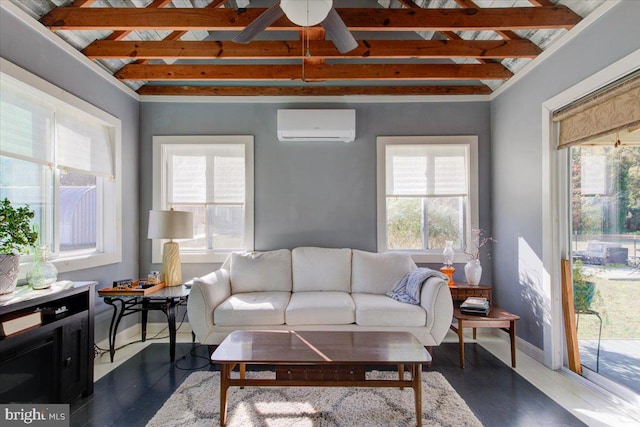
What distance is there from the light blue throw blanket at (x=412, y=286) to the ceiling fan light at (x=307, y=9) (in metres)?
2.33

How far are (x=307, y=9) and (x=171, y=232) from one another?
2.45 m

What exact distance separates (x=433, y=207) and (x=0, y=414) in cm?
408

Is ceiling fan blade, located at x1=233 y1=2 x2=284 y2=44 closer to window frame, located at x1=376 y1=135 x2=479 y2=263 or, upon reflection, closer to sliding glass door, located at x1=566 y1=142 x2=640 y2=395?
window frame, located at x1=376 y1=135 x2=479 y2=263

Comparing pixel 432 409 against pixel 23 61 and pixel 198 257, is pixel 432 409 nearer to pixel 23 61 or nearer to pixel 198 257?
pixel 198 257

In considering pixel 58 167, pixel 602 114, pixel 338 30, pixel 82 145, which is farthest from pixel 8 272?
pixel 602 114

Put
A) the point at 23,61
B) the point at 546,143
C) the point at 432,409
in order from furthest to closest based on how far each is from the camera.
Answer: the point at 546,143 < the point at 23,61 < the point at 432,409

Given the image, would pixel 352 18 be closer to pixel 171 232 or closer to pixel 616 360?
pixel 171 232

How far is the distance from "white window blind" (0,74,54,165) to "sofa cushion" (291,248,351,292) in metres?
2.46

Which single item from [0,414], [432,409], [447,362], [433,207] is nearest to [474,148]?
[433,207]

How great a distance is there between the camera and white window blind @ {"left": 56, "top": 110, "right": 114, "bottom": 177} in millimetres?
2908

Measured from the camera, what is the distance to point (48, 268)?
2.27 m

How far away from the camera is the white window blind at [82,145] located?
2908 mm

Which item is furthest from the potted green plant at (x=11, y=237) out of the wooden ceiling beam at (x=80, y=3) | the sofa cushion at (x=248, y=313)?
the wooden ceiling beam at (x=80, y=3)

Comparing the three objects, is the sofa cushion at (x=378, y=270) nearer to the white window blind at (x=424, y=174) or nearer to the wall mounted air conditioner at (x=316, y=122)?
the white window blind at (x=424, y=174)
